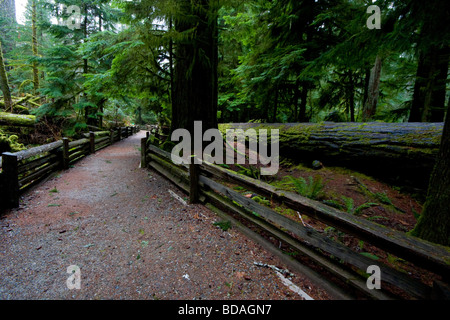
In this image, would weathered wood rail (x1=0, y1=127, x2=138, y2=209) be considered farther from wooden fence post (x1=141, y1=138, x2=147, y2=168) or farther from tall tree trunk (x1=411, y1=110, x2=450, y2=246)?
tall tree trunk (x1=411, y1=110, x2=450, y2=246)

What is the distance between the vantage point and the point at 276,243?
3229mm

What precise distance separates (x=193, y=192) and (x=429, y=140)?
602 cm

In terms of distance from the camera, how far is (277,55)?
23.9ft

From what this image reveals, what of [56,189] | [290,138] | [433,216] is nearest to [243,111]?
[290,138]

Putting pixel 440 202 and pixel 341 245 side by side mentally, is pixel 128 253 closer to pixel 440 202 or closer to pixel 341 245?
pixel 341 245

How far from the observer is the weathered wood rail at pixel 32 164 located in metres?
4.32

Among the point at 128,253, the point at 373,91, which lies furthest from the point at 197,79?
the point at 373,91

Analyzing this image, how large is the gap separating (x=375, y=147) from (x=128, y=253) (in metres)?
6.47

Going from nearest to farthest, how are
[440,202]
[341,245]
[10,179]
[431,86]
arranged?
[341,245] < [440,202] < [10,179] < [431,86]

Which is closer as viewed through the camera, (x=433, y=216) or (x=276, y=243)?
(x=433, y=216)

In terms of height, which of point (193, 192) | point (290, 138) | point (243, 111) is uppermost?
point (243, 111)

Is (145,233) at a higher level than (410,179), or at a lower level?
lower
